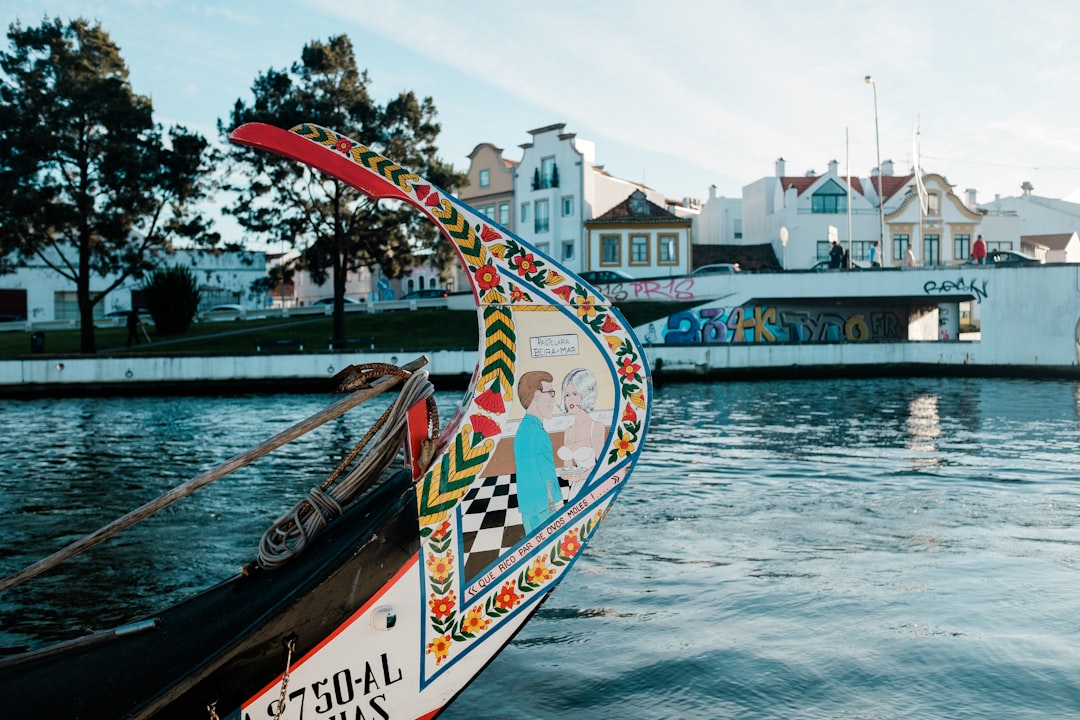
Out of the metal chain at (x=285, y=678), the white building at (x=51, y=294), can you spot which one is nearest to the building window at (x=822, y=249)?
the white building at (x=51, y=294)

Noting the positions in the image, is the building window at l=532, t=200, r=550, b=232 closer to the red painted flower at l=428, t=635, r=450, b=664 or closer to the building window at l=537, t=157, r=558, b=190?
the building window at l=537, t=157, r=558, b=190

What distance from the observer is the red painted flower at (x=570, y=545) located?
5.28 meters

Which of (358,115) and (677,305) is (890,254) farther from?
(358,115)

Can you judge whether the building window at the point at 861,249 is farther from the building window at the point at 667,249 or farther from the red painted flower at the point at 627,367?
the red painted flower at the point at 627,367

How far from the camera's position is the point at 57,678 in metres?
4.53

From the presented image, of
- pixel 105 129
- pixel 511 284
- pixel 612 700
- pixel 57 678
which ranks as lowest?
pixel 612 700

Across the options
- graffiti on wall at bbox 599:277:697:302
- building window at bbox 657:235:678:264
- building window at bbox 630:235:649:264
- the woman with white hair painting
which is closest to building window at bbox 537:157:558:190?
building window at bbox 630:235:649:264

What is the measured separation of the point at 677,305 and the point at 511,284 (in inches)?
1565

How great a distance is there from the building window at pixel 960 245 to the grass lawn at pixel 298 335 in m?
27.1

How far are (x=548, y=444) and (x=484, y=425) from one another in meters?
0.41

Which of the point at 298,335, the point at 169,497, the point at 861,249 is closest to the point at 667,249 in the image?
the point at 861,249

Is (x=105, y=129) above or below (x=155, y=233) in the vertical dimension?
above

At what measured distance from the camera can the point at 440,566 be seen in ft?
15.7

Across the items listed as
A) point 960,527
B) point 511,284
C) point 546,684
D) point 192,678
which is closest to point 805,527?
point 960,527
